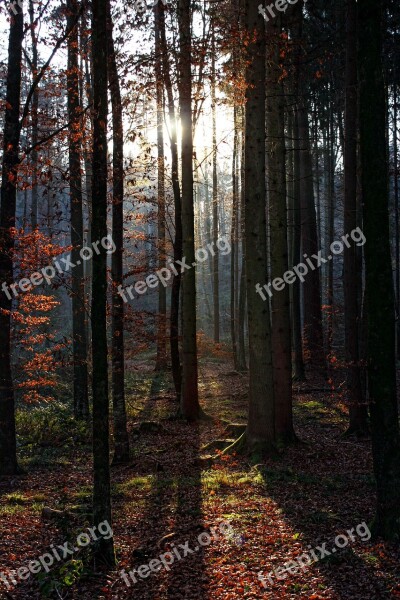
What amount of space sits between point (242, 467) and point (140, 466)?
89.3 inches

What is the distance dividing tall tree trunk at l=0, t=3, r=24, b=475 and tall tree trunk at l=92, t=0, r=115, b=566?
145 inches

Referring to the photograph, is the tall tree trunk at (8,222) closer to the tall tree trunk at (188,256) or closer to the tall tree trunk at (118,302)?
the tall tree trunk at (118,302)

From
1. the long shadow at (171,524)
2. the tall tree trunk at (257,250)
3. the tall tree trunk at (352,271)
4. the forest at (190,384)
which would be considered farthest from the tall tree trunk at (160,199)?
the tall tree trunk at (352,271)

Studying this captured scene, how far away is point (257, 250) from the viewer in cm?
1023

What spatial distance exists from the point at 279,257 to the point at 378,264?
215 inches

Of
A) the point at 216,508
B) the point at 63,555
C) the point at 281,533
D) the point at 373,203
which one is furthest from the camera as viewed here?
the point at 216,508

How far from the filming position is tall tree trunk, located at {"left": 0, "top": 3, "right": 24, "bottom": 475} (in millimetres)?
9438

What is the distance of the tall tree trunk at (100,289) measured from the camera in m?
5.89

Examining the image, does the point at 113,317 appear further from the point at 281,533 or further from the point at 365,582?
the point at 365,582

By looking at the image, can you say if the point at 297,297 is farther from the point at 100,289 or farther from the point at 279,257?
the point at 100,289

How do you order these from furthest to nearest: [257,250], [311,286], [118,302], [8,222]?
1. [311,286]
2. [118,302]
3. [257,250]
4. [8,222]

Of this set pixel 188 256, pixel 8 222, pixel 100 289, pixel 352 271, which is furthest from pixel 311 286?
pixel 100 289

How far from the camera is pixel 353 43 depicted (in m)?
11.6

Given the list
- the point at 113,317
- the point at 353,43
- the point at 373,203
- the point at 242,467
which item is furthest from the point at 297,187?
the point at 373,203
